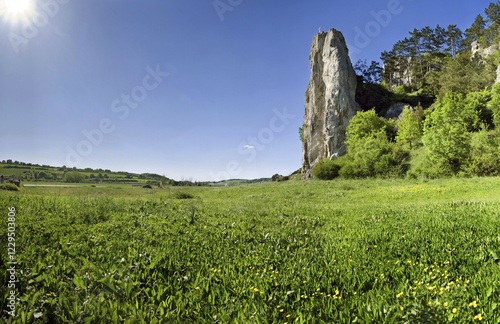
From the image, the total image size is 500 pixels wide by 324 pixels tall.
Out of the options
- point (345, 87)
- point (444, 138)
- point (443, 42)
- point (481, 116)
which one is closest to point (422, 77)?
point (443, 42)

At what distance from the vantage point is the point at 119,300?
4500 mm

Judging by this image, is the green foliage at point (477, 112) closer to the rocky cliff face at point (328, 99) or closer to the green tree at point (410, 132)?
the green tree at point (410, 132)

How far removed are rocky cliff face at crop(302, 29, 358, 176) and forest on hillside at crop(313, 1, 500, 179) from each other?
1143 centimetres

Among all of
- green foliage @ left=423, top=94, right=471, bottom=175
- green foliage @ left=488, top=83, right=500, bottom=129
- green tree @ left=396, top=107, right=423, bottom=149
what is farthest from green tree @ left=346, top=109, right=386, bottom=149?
green foliage @ left=423, top=94, right=471, bottom=175

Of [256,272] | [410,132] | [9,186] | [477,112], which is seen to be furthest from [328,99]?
[256,272]

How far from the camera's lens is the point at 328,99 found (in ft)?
324

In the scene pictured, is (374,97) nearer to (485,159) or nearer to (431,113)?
(431,113)

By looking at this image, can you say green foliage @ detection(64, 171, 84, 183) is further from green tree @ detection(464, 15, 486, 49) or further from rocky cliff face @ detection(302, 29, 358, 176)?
green tree @ detection(464, 15, 486, 49)

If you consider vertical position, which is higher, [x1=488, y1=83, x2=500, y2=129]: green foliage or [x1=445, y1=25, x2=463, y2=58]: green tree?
[x1=445, y1=25, x2=463, y2=58]: green tree

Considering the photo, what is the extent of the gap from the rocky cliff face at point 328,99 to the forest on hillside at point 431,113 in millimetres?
11431

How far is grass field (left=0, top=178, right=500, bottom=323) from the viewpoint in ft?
13.4

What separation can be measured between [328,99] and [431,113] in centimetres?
3925

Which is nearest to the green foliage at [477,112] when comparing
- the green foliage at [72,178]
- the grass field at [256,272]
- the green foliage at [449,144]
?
the green foliage at [449,144]

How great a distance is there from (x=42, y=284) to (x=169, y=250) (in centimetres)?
274
